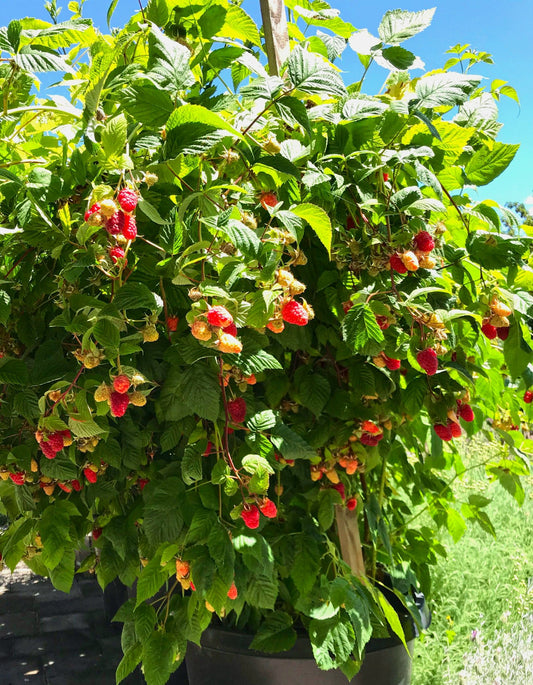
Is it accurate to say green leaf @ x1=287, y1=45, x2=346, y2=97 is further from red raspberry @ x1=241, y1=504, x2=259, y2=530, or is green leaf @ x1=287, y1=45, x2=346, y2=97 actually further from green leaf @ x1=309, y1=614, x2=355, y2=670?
green leaf @ x1=309, y1=614, x2=355, y2=670

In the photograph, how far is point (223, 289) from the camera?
2.30 ft

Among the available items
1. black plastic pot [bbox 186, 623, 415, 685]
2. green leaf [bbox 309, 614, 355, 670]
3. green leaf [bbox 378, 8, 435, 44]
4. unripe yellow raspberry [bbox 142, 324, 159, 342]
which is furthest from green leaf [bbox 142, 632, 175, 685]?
green leaf [bbox 378, 8, 435, 44]

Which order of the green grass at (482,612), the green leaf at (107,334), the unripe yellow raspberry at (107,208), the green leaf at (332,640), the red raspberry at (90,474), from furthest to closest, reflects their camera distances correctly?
1. the green grass at (482,612)
2. the green leaf at (332,640)
3. the red raspberry at (90,474)
4. the green leaf at (107,334)
5. the unripe yellow raspberry at (107,208)

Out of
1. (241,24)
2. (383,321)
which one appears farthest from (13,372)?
(241,24)

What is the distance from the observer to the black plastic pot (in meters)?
1.38

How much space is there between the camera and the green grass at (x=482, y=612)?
6.57ft

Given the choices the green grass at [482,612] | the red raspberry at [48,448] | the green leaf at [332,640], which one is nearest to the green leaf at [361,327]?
the red raspberry at [48,448]

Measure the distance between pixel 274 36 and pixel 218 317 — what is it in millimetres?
653

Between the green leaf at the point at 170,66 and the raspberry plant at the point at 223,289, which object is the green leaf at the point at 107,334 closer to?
the raspberry plant at the point at 223,289

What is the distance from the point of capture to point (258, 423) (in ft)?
2.92

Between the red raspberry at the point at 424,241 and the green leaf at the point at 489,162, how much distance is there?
0.62 feet

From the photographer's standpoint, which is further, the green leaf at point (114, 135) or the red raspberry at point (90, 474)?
the red raspberry at point (90, 474)

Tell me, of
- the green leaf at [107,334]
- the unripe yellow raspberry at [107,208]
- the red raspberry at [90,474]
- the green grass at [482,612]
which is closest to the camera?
the unripe yellow raspberry at [107,208]

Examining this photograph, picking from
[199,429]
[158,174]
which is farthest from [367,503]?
[158,174]
